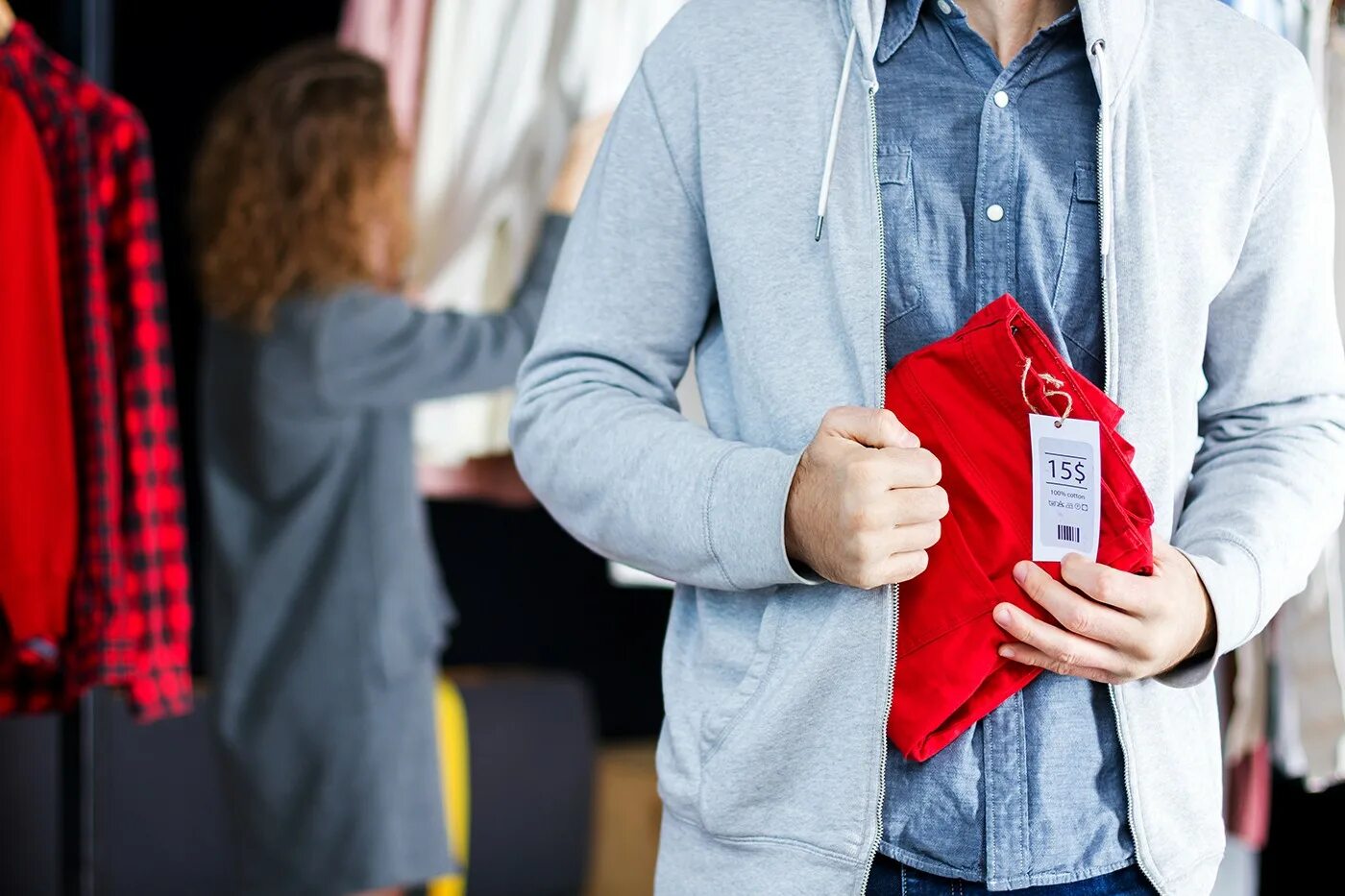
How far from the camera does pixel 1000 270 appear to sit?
2.94 feet

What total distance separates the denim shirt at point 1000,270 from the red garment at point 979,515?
0.13 ft

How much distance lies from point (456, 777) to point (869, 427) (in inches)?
84.5

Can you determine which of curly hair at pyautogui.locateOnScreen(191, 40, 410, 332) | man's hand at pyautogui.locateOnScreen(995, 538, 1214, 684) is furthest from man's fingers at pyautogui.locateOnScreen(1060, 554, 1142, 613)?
curly hair at pyautogui.locateOnScreen(191, 40, 410, 332)

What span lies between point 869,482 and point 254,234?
169 centimetres

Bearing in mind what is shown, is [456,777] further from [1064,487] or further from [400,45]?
[1064,487]

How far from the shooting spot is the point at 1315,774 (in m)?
1.55

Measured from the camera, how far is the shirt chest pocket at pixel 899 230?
91cm

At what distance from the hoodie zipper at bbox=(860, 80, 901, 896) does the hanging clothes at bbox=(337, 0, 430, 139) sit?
1406 millimetres

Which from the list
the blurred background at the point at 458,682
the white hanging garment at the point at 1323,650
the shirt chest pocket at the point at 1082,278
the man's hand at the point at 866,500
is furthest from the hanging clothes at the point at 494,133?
the man's hand at the point at 866,500

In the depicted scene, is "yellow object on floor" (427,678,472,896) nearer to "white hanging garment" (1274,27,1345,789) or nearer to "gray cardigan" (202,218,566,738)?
"gray cardigan" (202,218,566,738)

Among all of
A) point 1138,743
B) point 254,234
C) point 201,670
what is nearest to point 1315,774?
point 1138,743

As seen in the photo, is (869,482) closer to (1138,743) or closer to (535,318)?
(1138,743)

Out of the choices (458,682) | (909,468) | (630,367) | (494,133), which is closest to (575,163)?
(494,133)

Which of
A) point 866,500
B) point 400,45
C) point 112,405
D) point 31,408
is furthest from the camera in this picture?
point 400,45
